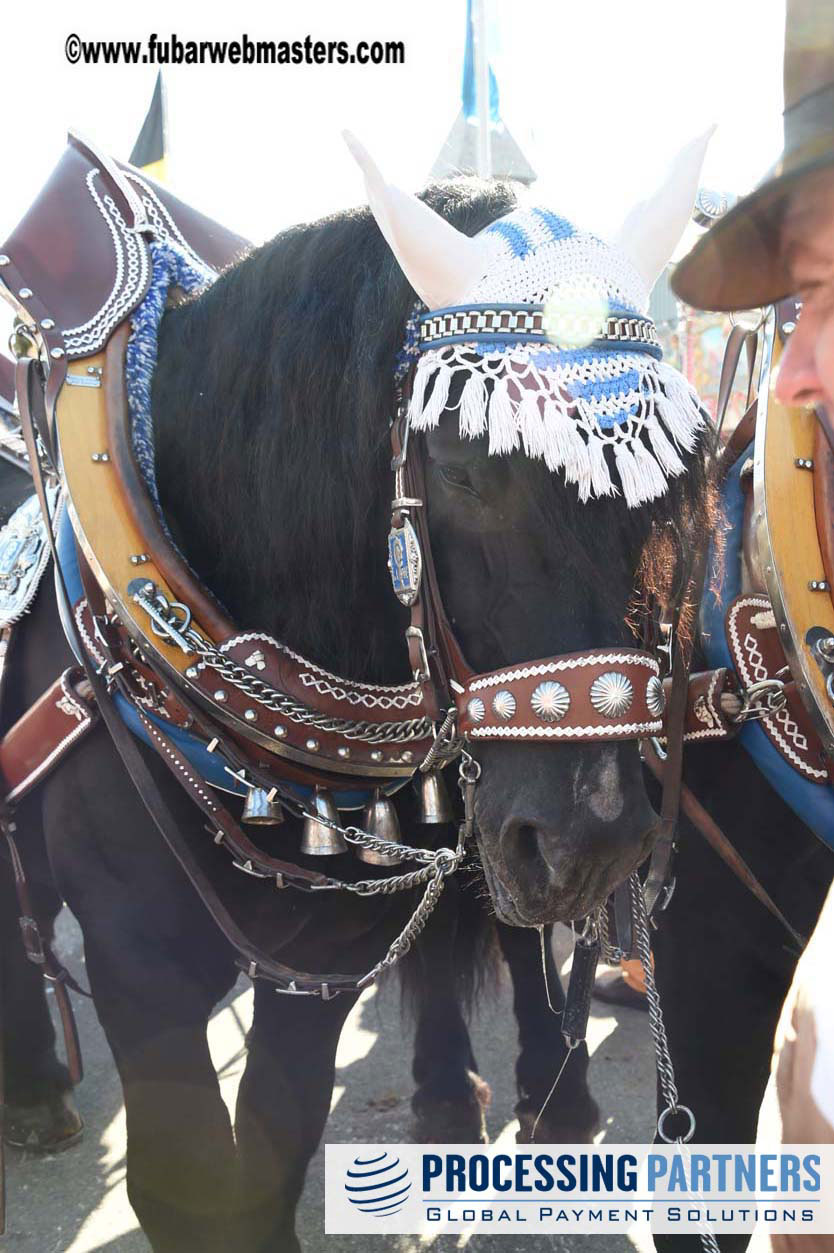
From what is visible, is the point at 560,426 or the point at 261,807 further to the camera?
the point at 261,807

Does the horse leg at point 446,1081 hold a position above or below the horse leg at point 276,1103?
below

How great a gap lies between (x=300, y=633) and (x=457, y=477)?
0.44m

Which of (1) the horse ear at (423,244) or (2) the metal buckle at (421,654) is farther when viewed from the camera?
(2) the metal buckle at (421,654)

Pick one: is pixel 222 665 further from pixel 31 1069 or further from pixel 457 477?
pixel 31 1069

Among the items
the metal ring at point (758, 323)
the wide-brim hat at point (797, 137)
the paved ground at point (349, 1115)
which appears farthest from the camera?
the paved ground at point (349, 1115)

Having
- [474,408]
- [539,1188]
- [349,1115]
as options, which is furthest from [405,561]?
[349,1115]

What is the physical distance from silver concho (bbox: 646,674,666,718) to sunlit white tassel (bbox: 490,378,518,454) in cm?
38

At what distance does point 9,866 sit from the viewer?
2217mm

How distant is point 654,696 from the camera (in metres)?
1.36

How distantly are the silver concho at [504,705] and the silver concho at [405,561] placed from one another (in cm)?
20

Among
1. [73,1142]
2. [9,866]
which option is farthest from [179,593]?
[73,1142]

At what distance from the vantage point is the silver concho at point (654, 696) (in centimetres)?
135

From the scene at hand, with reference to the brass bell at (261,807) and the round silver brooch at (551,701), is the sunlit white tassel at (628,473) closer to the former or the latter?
the round silver brooch at (551,701)

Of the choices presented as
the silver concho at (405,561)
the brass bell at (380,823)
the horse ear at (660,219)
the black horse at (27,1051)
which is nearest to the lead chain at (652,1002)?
the brass bell at (380,823)
